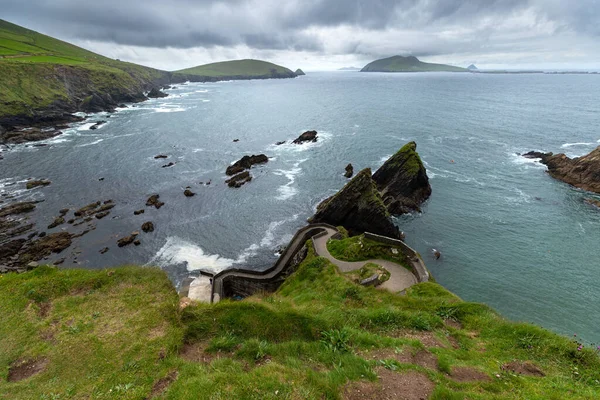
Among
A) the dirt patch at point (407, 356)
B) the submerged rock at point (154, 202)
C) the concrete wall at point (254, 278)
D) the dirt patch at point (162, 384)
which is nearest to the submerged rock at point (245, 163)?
the submerged rock at point (154, 202)

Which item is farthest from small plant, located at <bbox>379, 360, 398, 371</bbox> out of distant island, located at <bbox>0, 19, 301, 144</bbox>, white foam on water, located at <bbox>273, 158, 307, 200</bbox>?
distant island, located at <bbox>0, 19, 301, 144</bbox>

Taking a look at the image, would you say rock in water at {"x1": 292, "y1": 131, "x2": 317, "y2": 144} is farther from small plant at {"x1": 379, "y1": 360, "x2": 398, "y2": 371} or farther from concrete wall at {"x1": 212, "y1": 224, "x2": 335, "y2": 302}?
small plant at {"x1": 379, "y1": 360, "x2": 398, "y2": 371}

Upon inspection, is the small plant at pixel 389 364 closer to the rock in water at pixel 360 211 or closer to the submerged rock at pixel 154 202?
the rock in water at pixel 360 211

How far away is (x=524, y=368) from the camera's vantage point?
1203 centimetres

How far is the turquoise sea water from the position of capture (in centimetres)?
3193

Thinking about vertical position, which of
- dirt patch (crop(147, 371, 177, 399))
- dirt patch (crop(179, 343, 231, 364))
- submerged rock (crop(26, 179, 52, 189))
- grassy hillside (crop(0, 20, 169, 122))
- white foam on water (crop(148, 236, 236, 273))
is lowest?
white foam on water (crop(148, 236, 236, 273))

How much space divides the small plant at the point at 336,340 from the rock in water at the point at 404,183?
1319 inches

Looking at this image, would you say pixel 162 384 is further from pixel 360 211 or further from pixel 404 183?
pixel 404 183

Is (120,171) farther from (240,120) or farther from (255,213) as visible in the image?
(240,120)

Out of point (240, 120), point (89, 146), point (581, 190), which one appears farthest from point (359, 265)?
point (240, 120)

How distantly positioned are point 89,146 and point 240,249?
60499 millimetres

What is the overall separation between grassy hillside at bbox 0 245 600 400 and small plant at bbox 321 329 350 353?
0.19ft

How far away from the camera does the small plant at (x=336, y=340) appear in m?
12.6

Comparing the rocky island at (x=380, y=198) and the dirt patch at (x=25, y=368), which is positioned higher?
the dirt patch at (x=25, y=368)
